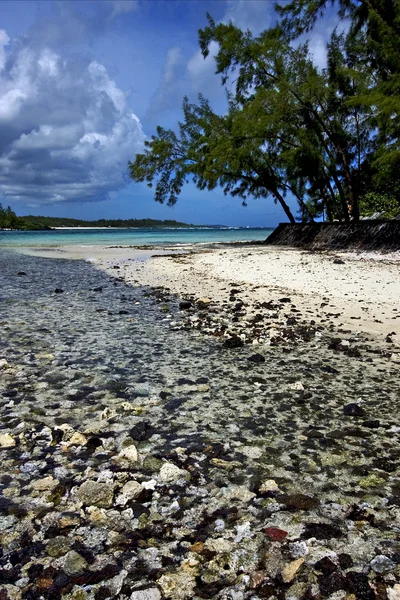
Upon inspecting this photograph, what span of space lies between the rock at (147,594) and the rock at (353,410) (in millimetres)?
2806

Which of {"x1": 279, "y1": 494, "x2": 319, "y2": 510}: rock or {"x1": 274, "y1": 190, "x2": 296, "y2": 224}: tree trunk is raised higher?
{"x1": 274, "y1": 190, "x2": 296, "y2": 224}: tree trunk

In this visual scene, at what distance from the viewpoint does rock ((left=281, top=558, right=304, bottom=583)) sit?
2.23m

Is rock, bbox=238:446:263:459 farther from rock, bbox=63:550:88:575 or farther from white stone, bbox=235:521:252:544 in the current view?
rock, bbox=63:550:88:575

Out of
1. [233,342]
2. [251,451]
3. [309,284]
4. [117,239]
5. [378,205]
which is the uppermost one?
[378,205]

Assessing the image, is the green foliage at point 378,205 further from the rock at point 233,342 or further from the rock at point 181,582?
the rock at point 181,582

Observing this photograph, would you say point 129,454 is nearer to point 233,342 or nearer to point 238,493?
point 238,493

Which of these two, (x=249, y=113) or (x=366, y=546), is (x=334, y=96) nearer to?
(x=249, y=113)

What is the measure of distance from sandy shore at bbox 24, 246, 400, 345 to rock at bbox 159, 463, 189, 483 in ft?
16.8

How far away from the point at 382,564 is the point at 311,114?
35014mm

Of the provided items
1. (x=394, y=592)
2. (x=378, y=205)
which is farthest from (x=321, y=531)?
(x=378, y=205)

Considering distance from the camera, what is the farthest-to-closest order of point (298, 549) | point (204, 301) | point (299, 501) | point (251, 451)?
point (204, 301), point (251, 451), point (299, 501), point (298, 549)

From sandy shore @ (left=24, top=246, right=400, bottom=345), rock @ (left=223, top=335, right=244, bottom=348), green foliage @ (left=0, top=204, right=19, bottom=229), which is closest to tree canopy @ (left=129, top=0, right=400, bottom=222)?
sandy shore @ (left=24, top=246, right=400, bottom=345)

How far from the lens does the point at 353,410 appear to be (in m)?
4.34

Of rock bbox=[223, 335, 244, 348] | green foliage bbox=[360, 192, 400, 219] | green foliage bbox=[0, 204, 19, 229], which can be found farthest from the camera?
green foliage bbox=[0, 204, 19, 229]
